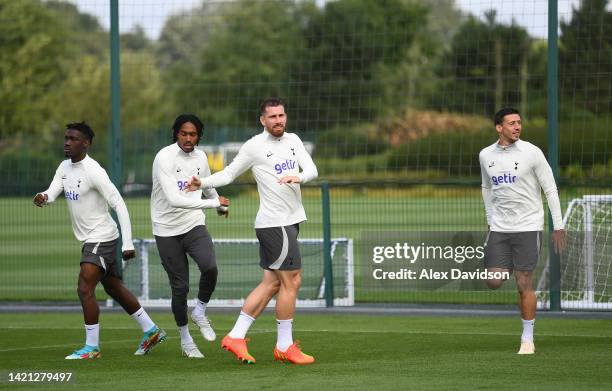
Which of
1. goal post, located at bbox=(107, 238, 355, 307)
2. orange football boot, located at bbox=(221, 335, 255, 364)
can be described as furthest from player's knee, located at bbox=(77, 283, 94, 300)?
goal post, located at bbox=(107, 238, 355, 307)

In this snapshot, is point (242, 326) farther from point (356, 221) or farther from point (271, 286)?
point (356, 221)

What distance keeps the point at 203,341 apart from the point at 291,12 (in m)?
32.7

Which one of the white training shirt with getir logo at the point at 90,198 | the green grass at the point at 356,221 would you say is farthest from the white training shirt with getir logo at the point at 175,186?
the green grass at the point at 356,221

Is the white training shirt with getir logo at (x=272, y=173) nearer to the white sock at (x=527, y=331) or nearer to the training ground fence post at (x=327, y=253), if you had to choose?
the white sock at (x=527, y=331)

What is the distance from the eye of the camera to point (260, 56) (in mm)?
39156

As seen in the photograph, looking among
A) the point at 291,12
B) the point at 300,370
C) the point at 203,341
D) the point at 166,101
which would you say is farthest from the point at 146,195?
the point at 166,101

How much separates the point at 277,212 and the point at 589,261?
18.6ft

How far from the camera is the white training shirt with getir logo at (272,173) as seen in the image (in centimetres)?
1005

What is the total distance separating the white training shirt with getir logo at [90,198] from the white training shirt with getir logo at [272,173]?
3.63ft

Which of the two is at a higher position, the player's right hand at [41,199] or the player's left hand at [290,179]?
the player's left hand at [290,179]

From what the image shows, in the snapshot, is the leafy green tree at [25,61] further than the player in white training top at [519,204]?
Yes

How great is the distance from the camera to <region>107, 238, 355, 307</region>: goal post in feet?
51.5

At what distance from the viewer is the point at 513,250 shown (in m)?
10.7

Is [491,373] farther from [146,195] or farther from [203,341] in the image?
[146,195]
